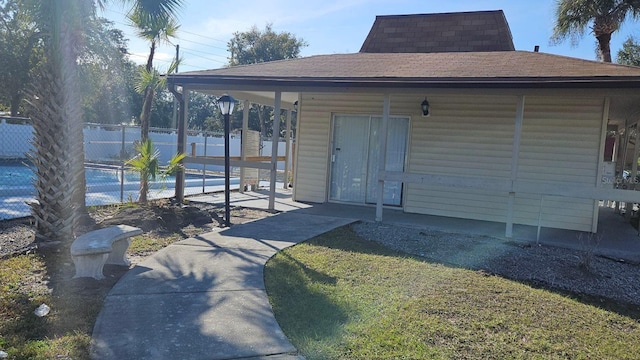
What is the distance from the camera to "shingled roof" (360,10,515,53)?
38.5 ft

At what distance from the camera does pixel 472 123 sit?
32.0ft

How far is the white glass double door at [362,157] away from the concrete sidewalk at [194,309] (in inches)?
183

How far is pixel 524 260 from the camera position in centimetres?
641

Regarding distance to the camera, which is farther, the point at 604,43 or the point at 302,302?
the point at 604,43

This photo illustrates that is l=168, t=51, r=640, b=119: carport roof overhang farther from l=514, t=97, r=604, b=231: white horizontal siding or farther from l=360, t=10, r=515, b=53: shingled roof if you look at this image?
l=360, t=10, r=515, b=53: shingled roof

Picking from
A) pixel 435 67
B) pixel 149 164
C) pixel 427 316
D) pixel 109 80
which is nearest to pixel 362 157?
pixel 435 67

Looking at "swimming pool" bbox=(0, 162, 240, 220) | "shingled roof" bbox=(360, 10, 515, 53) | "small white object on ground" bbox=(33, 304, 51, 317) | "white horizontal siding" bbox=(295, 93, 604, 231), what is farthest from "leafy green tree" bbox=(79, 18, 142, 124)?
"small white object on ground" bbox=(33, 304, 51, 317)

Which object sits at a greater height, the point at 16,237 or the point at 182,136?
the point at 182,136

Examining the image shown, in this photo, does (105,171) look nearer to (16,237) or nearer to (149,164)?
(149,164)

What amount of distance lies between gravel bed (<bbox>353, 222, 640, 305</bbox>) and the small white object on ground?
4600mm

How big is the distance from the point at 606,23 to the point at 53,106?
18291 mm

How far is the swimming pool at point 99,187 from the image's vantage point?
989 cm

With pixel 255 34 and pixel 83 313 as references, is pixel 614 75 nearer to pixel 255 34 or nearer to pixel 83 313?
pixel 83 313

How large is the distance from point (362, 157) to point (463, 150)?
2.36 m
